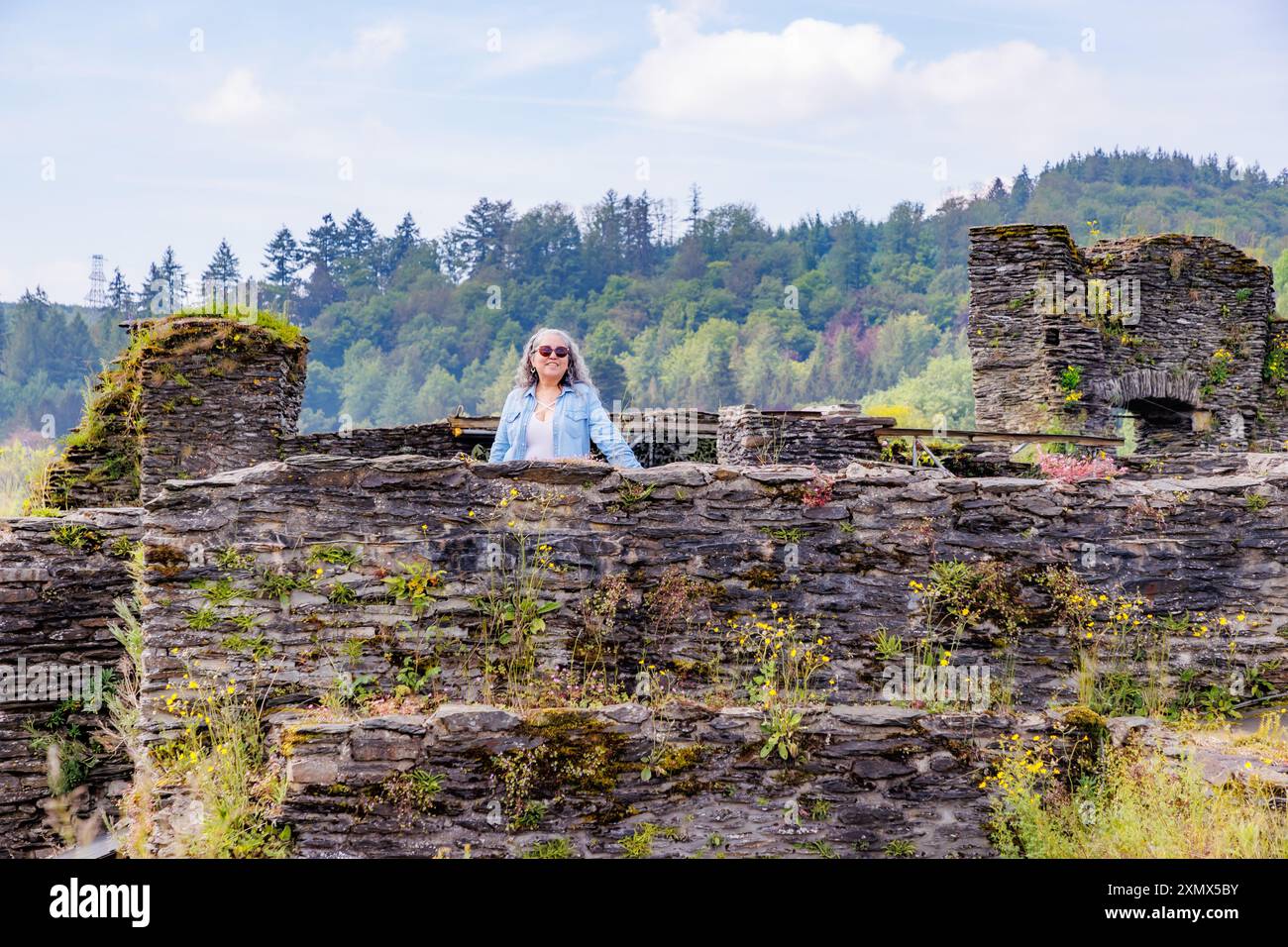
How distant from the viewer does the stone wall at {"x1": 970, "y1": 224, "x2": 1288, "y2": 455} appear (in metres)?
19.4

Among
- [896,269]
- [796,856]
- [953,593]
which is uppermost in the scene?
[896,269]

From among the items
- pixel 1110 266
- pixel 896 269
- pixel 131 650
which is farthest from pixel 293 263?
pixel 131 650

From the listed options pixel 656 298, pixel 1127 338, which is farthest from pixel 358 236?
pixel 1127 338

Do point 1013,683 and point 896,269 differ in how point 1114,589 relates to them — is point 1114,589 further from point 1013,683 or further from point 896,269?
point 896,269

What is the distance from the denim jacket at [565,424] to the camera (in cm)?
791

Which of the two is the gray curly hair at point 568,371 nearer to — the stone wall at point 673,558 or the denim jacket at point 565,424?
the denim jacket at point 565,424

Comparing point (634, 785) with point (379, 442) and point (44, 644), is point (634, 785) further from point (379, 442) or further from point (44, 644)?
point (379, 442)

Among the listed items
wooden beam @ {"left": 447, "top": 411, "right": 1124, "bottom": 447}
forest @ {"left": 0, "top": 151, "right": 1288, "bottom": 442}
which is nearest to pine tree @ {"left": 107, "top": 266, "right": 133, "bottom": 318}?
forest @ {"left": 0, "top": 151, "right": 1288, "bottom": 442}

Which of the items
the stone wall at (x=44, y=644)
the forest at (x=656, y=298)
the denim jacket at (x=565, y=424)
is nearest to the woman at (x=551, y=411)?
the denim jacket at (x=565, y=424)

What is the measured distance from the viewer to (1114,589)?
7.41 metres

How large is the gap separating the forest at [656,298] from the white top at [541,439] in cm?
6675

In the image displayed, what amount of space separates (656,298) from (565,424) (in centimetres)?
8614
